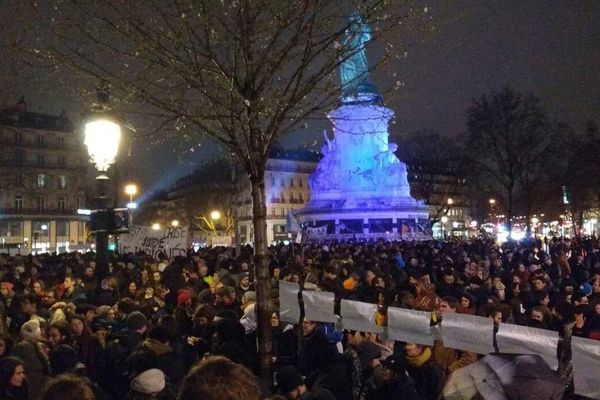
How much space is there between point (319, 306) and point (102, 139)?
12.6 ft

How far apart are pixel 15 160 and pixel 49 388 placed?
84520 mm

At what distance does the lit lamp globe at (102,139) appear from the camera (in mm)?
9453

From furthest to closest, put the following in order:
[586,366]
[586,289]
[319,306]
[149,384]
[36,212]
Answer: [36,212]
[586,289]
[319,306]
[586,366]
[149,384]

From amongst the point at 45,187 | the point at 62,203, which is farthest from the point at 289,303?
the point at 62,203

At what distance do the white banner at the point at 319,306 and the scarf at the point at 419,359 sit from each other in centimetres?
172

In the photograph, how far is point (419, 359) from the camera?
7.09m

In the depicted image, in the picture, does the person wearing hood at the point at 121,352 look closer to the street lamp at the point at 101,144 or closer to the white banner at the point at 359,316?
the street lamp at the point at 101,144

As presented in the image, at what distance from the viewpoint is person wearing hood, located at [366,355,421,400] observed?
5.98 m

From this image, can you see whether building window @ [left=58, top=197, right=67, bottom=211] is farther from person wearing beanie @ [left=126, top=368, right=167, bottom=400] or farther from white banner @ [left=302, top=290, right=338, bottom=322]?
person wearing beanie @ [left=126, top=368, right=167, bottom=400]

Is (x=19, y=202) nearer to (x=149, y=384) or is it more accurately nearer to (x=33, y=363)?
(x=33, y=363)

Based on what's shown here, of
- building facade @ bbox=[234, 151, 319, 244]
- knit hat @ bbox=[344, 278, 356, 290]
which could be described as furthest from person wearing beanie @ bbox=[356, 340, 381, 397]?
building facade @ bbox=[234, 151, 319, 244]

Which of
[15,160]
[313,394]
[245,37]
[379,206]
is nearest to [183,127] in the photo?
[245,37]

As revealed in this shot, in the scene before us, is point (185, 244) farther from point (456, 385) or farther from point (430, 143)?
point (430, 143)

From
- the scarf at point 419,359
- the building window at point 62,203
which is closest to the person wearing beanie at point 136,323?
the scarf at point 419,359
